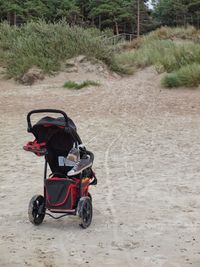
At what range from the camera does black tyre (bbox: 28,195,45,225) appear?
5273mm

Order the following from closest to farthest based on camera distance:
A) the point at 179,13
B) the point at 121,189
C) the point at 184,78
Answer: the point at 121,189
the point at 184,78
the point at 179,13

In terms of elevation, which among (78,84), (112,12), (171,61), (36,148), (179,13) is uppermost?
(112,12)

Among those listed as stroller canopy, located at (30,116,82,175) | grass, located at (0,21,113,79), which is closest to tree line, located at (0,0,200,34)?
grass, located at (0,21,113,79)

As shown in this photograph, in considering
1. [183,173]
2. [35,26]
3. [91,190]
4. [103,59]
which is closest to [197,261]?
[91,190]

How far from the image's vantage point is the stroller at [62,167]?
5254mm

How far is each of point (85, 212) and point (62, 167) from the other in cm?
57

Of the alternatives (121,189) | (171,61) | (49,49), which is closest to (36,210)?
(121,189)

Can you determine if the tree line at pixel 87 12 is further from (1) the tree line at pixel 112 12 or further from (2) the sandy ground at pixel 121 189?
(2) the sandy ground at pixel 121 189

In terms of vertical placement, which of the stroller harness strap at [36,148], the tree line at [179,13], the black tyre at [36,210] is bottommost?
the black tyre at [36,210]

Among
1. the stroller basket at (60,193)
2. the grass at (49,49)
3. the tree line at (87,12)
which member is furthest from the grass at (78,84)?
the tree line at (87,12)

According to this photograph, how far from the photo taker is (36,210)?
5.37m

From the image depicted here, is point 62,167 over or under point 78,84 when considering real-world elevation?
over

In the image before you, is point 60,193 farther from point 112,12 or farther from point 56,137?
point 112,12

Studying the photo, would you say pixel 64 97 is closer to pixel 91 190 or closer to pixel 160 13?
pixel 91 190
